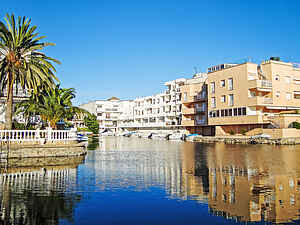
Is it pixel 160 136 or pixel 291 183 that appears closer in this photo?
pixel 291 183

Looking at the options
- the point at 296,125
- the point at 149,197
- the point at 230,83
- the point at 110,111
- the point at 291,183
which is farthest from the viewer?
the point at 110,111

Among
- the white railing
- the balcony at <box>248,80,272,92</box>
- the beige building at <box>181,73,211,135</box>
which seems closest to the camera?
the white railing

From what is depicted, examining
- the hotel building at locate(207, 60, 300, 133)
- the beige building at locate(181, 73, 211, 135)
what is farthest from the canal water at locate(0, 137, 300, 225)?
the beige building at locate(181, 73, 211, 135)

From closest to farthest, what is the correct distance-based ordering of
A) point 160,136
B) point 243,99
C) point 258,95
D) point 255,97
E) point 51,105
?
point 51,105, point 255,97, point 243,99, point 258,95, point 160,136

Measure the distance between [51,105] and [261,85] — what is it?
37.9 m

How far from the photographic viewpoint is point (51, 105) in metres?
33.1

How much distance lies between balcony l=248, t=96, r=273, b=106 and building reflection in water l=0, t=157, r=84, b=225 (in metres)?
42.5

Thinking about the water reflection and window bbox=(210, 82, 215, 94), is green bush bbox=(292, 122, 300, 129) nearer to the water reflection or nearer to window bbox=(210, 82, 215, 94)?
window bbox=(210, 82, 215, 94)

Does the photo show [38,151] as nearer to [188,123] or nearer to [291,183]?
[291,183]

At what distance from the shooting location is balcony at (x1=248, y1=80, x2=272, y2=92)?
2105 inches

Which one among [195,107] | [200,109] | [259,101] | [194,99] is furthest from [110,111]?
[259,101]

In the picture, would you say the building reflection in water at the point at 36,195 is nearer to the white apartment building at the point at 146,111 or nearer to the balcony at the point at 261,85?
the balcony at the point at 261,85

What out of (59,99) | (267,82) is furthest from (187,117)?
(59,99)


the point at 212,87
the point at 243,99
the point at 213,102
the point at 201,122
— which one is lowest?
the point at 201,122
